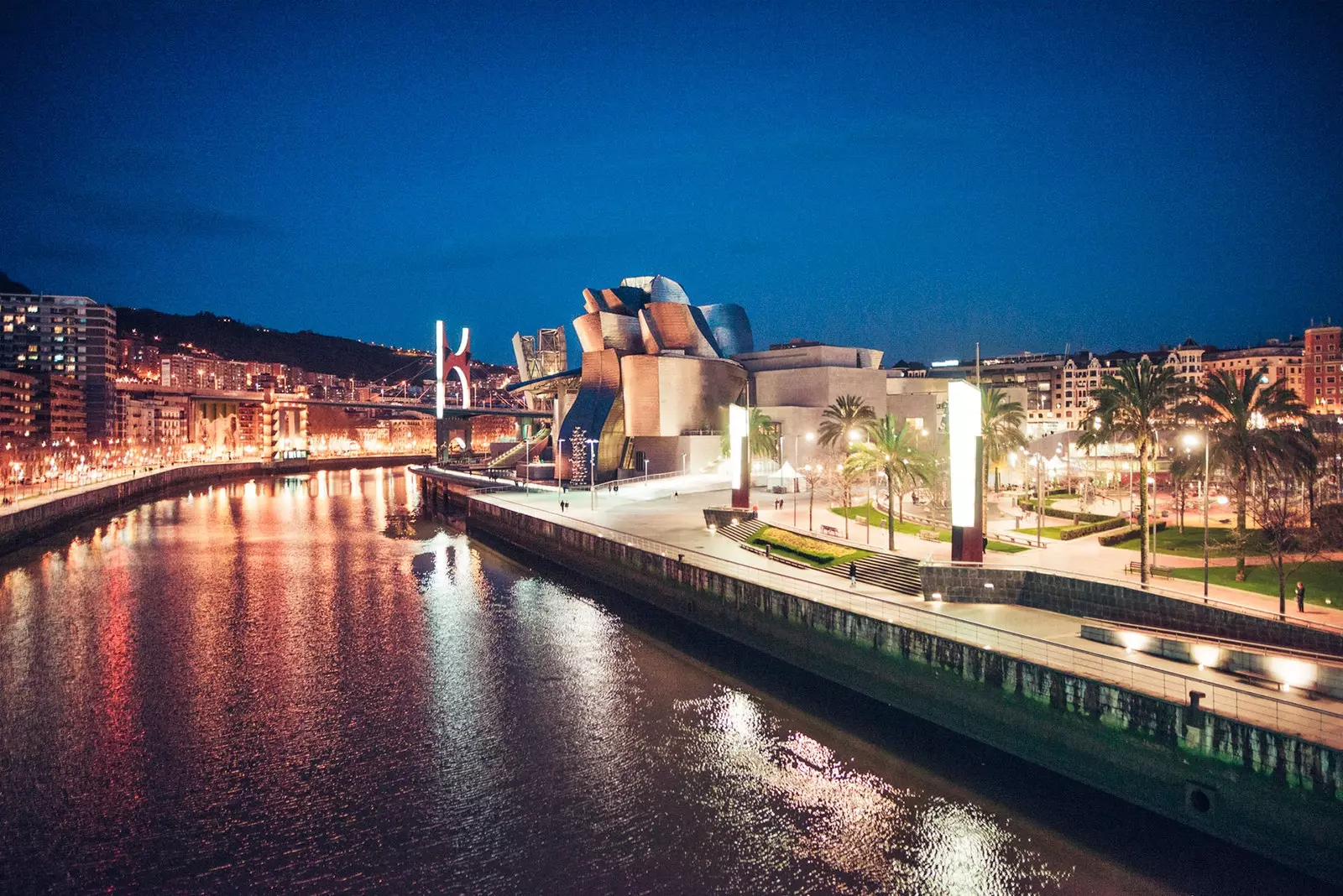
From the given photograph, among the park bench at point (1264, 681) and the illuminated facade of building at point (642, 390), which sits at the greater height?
the illuminated facade of building at point (642, 390)

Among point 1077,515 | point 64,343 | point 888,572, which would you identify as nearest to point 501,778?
point 888,572

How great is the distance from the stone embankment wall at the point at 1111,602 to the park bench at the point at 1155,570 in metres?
2.72

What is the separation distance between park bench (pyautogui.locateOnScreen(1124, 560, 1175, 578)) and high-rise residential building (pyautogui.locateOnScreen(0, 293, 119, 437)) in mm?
131958

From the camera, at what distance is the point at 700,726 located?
17.1 metres

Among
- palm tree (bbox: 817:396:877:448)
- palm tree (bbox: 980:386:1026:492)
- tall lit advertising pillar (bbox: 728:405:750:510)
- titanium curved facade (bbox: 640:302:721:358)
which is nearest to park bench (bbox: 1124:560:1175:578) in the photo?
palm tree (bbox: 980:386:1026:492)

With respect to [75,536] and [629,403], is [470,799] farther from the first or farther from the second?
[629,403]

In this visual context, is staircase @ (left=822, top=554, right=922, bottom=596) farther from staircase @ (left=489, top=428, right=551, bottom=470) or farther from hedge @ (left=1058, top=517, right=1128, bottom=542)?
staircase @ (left=489, top=428, right=551, bottom=470)

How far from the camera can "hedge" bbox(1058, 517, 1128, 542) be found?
27031 millimetres

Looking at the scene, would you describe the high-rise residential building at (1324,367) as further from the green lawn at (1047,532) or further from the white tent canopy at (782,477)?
the green lawn at (1047,532)

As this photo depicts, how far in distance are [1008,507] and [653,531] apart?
620 inches

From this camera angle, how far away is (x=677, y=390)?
6334cm

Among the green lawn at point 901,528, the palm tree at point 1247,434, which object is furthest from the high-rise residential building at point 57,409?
the palm tree at point 1247,434

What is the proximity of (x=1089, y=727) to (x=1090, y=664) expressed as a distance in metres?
1.17

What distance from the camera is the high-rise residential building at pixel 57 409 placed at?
10462 cm
